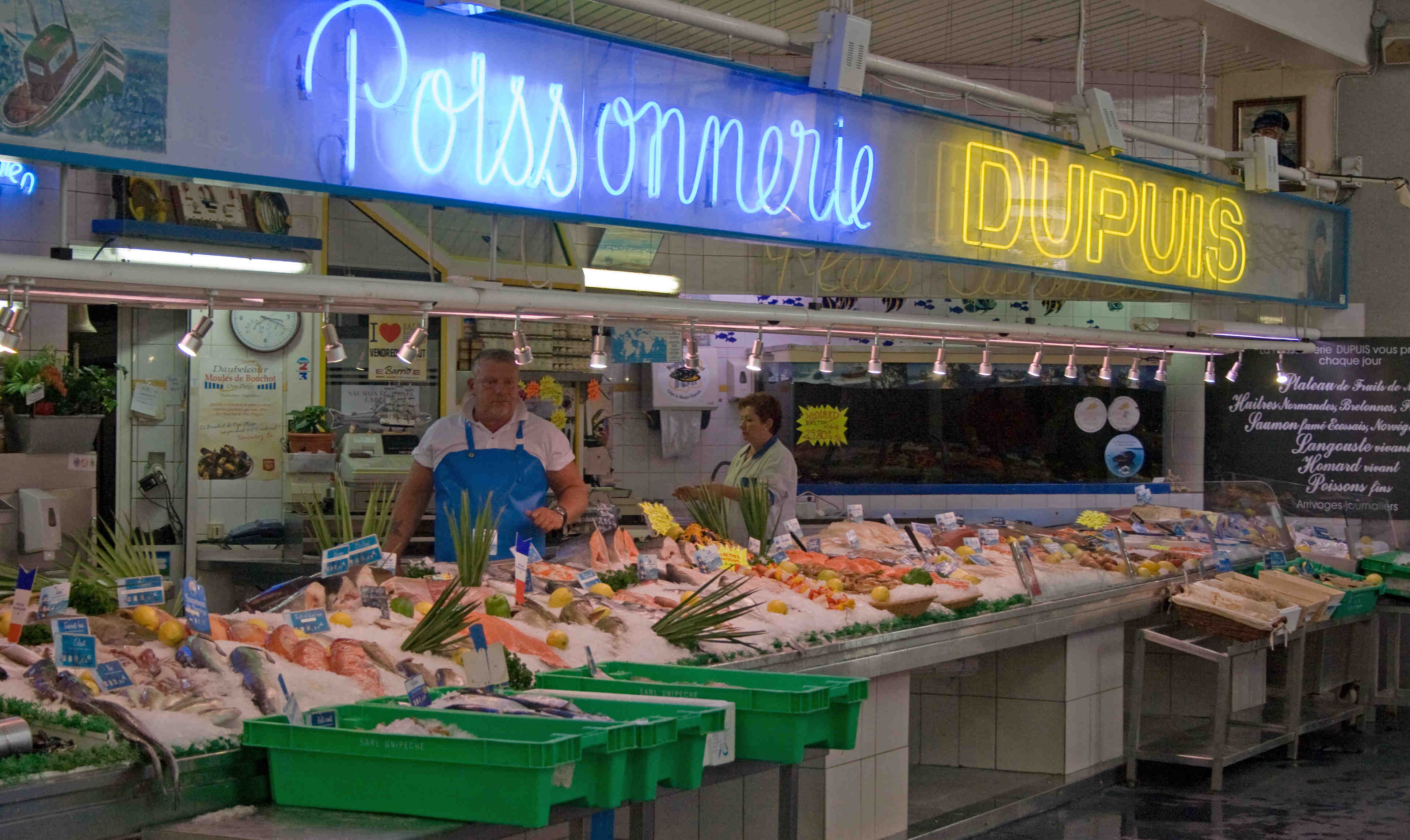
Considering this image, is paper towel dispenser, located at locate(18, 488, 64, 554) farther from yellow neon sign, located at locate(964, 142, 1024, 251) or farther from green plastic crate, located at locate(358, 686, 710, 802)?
yellow neon sign, located at locate(964, 142, 1024, 251)

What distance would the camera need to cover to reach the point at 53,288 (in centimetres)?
370

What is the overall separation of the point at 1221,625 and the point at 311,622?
450 centimetres

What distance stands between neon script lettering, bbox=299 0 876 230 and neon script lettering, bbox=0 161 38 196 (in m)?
4.17

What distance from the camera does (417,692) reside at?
3.02 meters

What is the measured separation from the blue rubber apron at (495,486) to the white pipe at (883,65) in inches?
75.3

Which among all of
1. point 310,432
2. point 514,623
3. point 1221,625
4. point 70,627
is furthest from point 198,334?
point 1221,625

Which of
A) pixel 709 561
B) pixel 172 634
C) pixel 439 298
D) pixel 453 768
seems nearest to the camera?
pixel 453 768

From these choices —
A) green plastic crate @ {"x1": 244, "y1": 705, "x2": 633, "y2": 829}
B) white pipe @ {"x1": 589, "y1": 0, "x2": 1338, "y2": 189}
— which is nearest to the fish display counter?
green plastic crate @ {"x1": 244, "y1": 705, "x2": 633, "y2": 829}

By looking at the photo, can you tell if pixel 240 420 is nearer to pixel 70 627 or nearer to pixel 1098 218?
pixel 1098 218

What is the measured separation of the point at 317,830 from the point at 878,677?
2869mm

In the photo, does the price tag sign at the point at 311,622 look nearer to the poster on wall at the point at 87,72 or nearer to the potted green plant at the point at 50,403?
the poster on wall at the point at 87,72

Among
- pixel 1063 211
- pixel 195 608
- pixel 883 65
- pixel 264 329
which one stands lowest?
pixel 195 608

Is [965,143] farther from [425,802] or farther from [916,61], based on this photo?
[916,61]

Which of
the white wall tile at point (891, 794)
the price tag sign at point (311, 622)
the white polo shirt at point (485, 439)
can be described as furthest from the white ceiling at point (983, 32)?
the price tag sign at point (311, 622)
